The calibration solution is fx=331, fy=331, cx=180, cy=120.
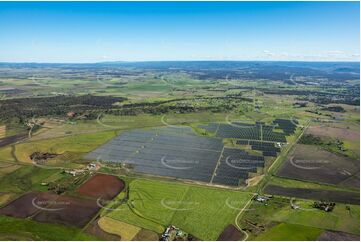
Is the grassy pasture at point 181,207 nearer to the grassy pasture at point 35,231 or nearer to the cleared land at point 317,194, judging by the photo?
the cleared land at point 317,194

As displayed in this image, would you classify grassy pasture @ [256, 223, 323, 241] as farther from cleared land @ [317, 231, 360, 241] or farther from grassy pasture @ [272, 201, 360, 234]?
grassy pasture @ [272, 201, 360, 234]

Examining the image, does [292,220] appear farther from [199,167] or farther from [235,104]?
[235,104]

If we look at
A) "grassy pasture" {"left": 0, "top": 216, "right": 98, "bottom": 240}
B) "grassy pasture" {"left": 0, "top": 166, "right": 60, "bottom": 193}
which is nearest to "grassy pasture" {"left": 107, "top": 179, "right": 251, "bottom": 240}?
"grassy pasture" {"left": 0, "top": 216, "right": 98, "bottom": 240}

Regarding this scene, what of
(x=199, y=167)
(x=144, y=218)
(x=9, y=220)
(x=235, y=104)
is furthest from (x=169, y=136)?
(x=235, y=104)

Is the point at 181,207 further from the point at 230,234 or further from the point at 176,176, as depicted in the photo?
the point at 176,176

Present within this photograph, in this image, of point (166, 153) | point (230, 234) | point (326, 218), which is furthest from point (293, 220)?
point (166, 153)
